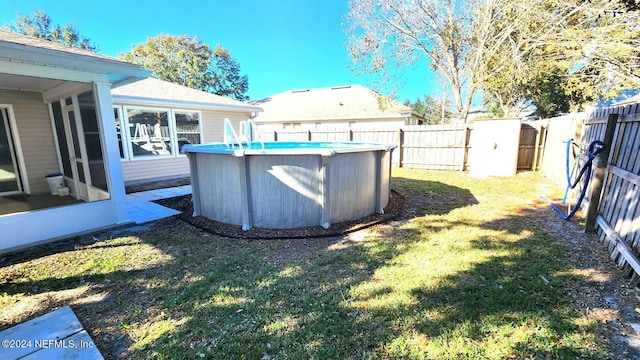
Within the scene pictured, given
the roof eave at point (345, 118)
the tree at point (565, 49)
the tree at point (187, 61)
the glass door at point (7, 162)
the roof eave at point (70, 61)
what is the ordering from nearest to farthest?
the roof eave at point (70, 61) → the glass door at point (7, 162) → the tree at point (565, 49) → the roof eave at point (345, 118) → the tree at point (187, 61)

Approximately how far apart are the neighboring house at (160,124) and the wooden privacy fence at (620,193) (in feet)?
32.7

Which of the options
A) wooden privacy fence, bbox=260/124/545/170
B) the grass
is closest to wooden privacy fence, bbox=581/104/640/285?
the grass

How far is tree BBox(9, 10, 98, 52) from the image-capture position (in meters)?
19.6

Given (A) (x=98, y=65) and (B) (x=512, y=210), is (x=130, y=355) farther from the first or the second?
(B) (x=512, y=210)

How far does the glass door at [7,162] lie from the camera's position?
594cm

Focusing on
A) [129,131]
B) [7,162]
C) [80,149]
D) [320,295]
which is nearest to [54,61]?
[80,149]

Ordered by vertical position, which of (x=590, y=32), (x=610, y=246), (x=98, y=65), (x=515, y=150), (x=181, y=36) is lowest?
(x=610, y=246)

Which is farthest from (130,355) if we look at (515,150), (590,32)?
(590,32)

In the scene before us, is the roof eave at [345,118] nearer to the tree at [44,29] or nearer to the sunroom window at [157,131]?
the sunroom window at [157,131]

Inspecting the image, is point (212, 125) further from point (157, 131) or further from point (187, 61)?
point (187, 61)

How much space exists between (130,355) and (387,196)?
4726mm

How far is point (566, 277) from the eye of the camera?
9.41 ft

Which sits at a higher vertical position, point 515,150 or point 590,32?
point 590,32

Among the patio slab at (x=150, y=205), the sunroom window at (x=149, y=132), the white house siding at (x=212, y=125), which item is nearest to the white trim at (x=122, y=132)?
the sunroom window at (x=149, y=132)
